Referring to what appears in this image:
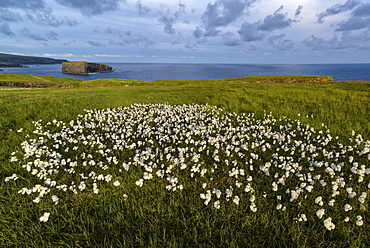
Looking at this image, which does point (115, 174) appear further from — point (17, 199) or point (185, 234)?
point (185, 234)

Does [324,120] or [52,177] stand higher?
[324,120]

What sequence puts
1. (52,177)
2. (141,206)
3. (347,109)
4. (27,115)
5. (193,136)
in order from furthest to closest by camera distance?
(347,109) < (27,115) < (193,136) < (52,177) < (141,206)

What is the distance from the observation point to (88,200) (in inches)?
143

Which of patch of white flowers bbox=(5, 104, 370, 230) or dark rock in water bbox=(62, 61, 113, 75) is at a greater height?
dark rock in water bbox=(62, 61, 113, 75)

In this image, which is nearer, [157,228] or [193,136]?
[157,228]

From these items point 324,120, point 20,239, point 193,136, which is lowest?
point 20,239

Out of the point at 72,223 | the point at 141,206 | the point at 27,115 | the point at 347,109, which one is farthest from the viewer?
the point at 347,109

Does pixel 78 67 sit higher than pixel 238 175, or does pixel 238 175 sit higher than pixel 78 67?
pixel 78 67

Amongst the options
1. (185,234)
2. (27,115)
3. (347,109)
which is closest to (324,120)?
(347,109)

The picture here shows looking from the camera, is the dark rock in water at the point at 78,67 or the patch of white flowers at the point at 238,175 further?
the dark rock in water at the point at 78,67

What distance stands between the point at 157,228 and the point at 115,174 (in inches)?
76.8

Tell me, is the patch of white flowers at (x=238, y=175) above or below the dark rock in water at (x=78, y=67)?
below

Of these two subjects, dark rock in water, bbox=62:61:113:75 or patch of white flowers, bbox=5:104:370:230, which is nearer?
patch of white flowers, bbox=5:104:370:230

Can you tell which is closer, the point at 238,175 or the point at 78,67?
the point at 238,175
